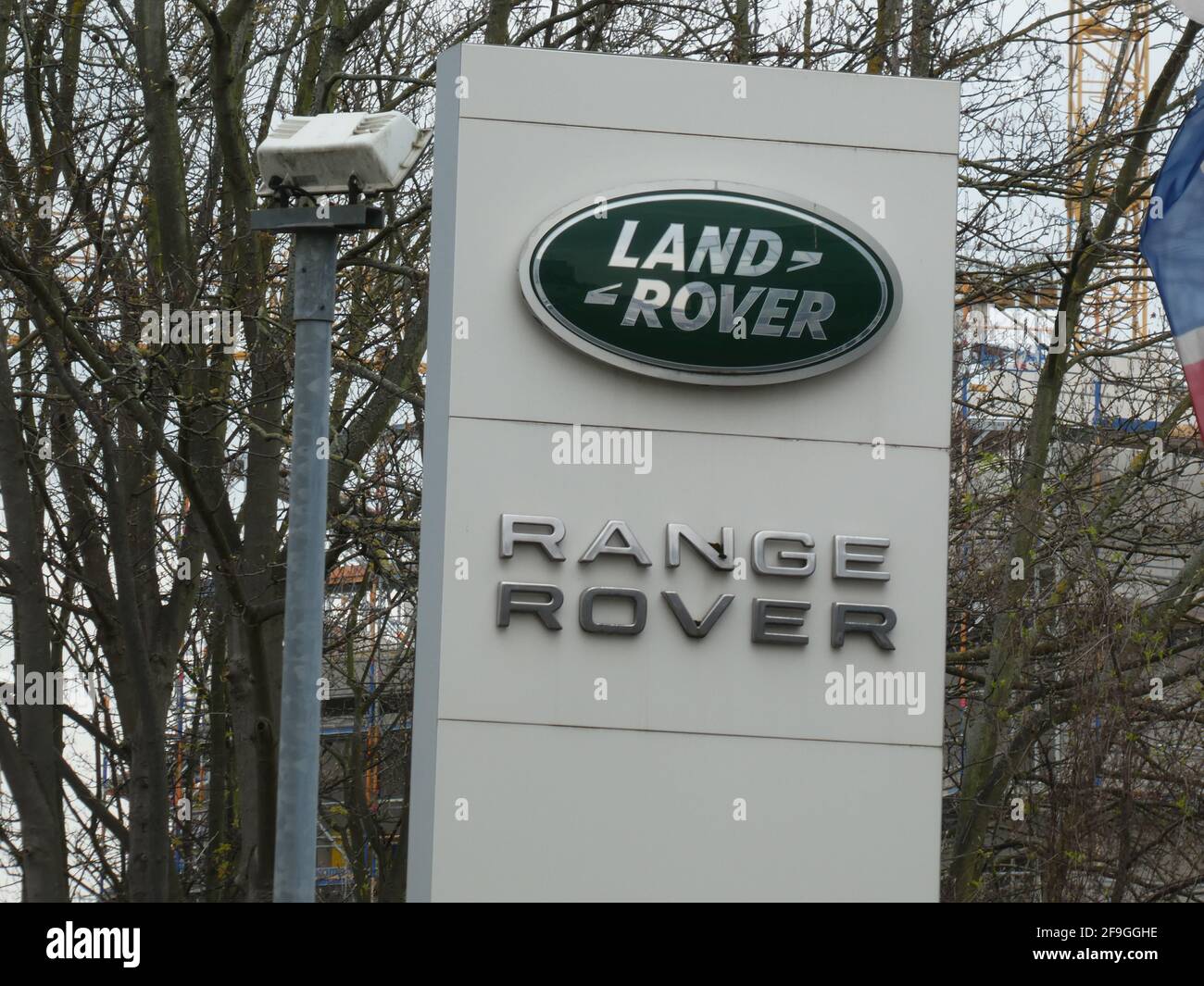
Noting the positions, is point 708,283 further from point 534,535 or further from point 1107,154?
point 1107,154

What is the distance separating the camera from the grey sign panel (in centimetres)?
675

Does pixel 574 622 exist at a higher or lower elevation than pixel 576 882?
higher

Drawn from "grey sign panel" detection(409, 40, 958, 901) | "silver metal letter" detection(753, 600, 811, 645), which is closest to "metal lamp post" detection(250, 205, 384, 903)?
"grey sign panel" detection(409, 40, 958, 901)

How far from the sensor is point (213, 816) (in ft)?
50.3

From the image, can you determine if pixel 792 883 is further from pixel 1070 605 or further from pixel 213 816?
pixel 213 816

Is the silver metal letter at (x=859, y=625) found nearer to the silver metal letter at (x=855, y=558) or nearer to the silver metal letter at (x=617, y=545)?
the silver metal letter at (x=855, y=558)

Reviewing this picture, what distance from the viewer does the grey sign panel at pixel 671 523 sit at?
6.75m

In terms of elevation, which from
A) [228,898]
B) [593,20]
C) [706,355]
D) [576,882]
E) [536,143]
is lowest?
[228,898]

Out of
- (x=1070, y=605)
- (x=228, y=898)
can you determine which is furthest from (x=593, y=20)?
(x=228, y=898)

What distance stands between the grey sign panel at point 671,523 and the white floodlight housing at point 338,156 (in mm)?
1160

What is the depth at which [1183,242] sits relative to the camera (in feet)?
24.7

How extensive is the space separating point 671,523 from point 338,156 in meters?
2.20

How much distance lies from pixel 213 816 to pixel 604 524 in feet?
31.9

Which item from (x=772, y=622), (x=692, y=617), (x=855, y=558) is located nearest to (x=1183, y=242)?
(x=855, y=558)
